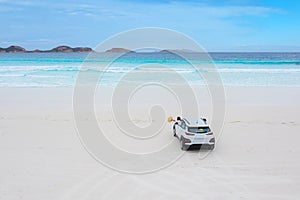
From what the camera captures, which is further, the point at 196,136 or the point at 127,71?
the point at 127,71

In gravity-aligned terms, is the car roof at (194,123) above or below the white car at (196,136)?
above

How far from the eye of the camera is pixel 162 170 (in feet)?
30.5

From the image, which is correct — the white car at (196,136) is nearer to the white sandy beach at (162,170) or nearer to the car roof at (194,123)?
the car roof at (194,123)

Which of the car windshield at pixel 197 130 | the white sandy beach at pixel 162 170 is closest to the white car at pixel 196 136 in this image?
the car windshield at pixel 197 130

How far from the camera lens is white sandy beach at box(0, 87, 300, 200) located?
7895 millimetres

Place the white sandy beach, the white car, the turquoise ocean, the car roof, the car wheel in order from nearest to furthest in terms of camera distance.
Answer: the white sandy beach < the white car < the car wheel < the car roof < the turquoise ocean

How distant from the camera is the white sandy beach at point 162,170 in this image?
7895mm

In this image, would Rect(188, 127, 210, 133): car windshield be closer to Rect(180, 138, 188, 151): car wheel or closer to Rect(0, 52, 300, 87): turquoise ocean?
Rect(180, 138, 188, 151): car wheel

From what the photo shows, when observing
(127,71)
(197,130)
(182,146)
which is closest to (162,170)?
(182,146)

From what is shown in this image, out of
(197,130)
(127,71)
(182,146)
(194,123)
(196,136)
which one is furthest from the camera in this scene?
(127,71)

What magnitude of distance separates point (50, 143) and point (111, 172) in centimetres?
369

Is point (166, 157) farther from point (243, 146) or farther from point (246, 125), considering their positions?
point (246, 125)

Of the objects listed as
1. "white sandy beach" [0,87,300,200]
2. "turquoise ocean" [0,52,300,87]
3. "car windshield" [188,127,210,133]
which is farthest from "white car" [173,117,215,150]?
"turquoise ocean" [0,52,300,87]

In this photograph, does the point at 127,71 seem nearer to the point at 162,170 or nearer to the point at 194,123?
the point at 194,123
